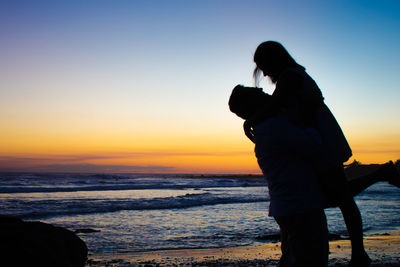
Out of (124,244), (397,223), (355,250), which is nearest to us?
(355,250)

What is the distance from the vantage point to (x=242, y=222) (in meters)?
9.38

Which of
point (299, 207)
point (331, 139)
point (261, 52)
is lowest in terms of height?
point (299, 207)

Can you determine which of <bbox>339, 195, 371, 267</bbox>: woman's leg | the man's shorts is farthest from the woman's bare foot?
the man's shorts

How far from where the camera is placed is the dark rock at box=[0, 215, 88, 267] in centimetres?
329

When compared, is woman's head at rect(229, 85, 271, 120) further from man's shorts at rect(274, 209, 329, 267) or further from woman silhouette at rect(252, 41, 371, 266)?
man's shorts at rect(274, 209, 329, 267)

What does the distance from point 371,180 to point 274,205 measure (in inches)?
36.2

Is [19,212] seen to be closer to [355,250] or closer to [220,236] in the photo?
[220,236]

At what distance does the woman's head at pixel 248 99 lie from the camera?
185 cm

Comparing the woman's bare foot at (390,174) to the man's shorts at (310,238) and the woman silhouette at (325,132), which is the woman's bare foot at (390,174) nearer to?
the woman silhouette at (325,132)

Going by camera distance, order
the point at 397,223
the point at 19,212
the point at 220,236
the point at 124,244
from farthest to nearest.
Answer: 1. the point at 19,212
2. the point at 397,223
3. the point at 220,236
4. the point at 124,244

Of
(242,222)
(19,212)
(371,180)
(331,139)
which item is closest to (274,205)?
(331,139)

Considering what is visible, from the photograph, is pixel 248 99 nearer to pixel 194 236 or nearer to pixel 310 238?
pixel 310 238

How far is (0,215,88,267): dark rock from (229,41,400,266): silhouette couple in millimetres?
2792

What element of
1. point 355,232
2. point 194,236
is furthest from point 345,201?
point 194,236
